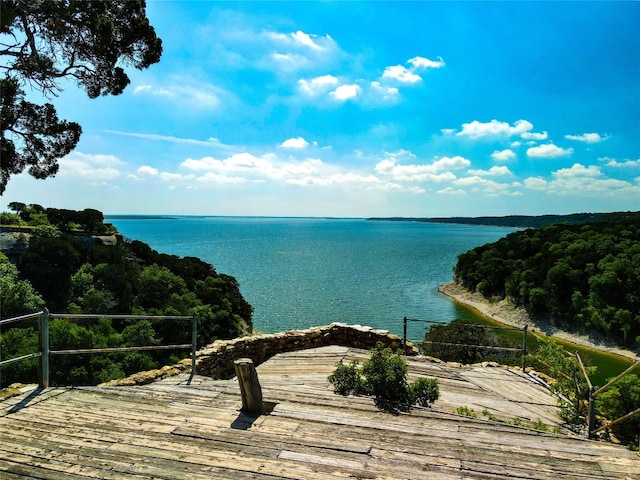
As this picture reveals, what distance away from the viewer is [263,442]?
11.5ft

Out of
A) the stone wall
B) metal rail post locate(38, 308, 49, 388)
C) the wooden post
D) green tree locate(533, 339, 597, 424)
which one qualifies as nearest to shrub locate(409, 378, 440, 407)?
the wooden post

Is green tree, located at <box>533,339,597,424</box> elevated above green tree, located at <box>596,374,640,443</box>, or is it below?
above

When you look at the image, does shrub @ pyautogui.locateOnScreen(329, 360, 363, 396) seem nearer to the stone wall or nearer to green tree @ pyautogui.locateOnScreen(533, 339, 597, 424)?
green tree @ pyautogui.locateOnScreen(533, 339, 597, 424)

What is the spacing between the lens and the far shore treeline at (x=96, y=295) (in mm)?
13797

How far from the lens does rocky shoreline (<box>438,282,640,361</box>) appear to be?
101 feet

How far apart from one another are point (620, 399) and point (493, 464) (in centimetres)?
774

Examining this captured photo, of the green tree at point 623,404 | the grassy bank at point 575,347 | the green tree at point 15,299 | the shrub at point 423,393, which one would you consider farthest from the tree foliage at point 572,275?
the green tree at point 15,299

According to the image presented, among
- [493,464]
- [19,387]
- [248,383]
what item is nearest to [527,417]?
[493,464]

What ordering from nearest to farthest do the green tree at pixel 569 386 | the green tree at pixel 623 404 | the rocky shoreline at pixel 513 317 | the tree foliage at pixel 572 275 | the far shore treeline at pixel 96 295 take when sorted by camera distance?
the green tree at pixel 569 386
the green tree at pixel 623 404
the far shore treeline at pixel 96 295
the rocky shoreline at pixel 513 317
the tree foliage at pixel 572 275

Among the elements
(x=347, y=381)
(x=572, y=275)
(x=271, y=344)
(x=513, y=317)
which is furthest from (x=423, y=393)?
(x=572, y=275)

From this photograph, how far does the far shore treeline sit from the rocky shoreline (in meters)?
25.7

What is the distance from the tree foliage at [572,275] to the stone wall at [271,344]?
28.1 m

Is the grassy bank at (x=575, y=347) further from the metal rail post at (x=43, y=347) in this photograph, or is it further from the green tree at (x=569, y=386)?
the metal rail post at (x=43, y=347)

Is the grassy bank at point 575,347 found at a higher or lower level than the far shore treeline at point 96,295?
lower
